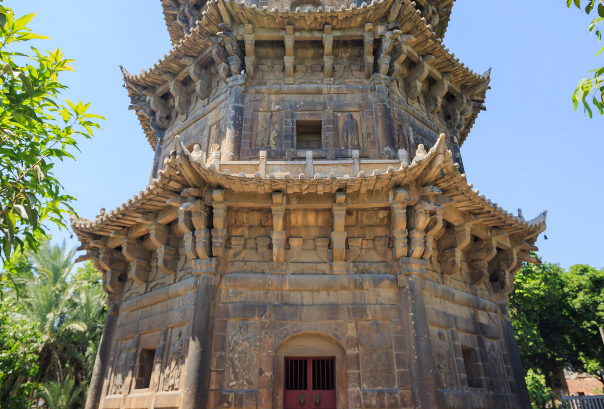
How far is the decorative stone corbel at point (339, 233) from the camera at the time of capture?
33.1ft

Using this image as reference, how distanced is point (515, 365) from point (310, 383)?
6.54 m

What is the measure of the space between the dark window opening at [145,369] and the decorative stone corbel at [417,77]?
1108 cm

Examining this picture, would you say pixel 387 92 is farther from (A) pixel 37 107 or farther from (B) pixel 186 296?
(A) pixel 37 107

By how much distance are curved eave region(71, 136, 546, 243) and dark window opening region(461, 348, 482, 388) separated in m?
3.67

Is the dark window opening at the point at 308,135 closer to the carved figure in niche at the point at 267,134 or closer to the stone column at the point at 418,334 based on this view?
the carved figure in niche at the point at 267,134

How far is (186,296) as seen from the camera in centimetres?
1032

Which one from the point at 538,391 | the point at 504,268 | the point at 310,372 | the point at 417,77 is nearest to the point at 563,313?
the point at 538,391

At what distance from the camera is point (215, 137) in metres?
13.2

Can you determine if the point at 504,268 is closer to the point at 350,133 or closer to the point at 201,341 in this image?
the point at 350,133

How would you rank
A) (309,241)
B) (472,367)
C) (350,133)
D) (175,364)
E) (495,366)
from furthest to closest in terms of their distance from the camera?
(350,133) < (495,366) < (472,367) < (309,241) < (175,364)

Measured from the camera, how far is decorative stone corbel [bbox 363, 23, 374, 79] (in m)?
12.7

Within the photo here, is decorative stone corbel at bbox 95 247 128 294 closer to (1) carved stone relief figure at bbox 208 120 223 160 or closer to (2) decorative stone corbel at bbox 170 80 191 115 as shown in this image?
(1) carved stone relief figure at bbox 208 120 223 160

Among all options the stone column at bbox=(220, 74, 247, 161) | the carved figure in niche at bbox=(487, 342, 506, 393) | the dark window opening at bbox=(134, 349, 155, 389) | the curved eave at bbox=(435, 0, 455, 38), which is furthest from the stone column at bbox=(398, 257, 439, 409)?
the curved eave at bbox=(435, 0, 455, 38)

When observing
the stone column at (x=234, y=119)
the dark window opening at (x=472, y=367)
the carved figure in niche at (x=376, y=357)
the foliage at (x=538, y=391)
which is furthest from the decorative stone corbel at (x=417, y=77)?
the foliage at (x=538, y=391)
